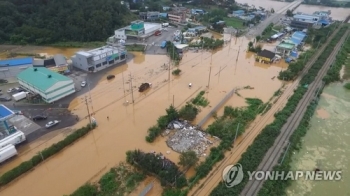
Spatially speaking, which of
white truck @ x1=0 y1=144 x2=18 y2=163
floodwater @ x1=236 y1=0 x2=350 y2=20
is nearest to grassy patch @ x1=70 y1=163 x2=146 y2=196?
white truck @ x1=0 y1=144 x2=18 y2=163

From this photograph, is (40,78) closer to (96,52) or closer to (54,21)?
(96,52)

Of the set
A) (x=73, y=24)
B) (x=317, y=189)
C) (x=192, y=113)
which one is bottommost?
(x=317, y=189)

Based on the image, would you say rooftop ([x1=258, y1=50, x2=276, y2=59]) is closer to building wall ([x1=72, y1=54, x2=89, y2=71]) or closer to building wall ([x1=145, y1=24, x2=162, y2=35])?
building wall ([x1=145, y1=24, x2=162, y2=35])

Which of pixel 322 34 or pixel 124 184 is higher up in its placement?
pixel 322 34

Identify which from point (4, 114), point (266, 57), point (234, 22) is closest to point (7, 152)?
point (4, 114)

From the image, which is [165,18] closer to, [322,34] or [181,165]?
[322,34]

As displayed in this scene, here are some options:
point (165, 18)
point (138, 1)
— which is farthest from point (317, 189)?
point (138, 1)

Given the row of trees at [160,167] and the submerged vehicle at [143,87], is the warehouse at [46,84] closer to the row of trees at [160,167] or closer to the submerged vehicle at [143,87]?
the submerged vehicle at [143,87]
